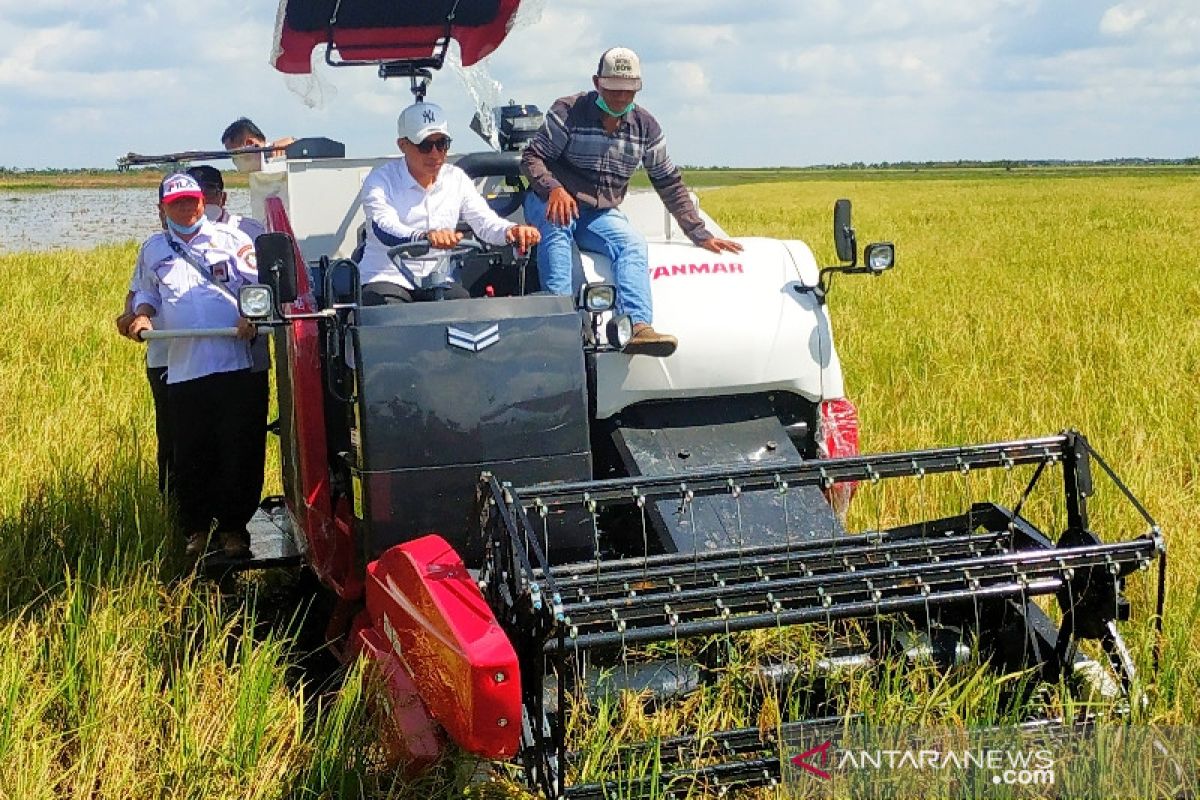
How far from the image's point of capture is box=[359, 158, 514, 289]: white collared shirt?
4402 millimetres

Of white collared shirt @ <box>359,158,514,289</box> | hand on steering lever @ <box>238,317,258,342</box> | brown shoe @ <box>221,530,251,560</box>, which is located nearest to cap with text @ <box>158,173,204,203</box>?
hand on steering lever @ <box>238,317,258,342</box>

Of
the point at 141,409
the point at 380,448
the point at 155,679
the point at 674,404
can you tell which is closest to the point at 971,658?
the point at 674,404

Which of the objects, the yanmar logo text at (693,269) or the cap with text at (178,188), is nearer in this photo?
the yanmar logo text at (693,269)

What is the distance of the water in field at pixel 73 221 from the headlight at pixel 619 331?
21.4 m

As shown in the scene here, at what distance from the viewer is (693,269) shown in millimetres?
4352

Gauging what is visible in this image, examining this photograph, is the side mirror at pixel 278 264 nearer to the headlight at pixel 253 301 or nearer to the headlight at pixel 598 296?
the headlight at pixel 253 301

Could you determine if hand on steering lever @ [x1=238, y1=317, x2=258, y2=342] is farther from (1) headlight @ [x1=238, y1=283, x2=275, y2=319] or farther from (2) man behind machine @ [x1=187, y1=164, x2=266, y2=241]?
(1) headlight @ [x1=238, y1=283, x2=275, y2=319]

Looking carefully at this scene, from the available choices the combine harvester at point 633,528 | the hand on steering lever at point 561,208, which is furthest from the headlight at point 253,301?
the hand on steering lever at point 561,208

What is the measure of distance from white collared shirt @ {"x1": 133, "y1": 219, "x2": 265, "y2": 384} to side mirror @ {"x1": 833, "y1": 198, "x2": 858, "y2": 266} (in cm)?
222

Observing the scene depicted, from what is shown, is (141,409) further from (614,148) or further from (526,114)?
(614,148)

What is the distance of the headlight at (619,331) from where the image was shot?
3828mm

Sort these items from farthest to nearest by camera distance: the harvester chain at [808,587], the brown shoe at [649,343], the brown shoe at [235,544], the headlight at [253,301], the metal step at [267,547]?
the brown shoe at [235,544] < the metal step at [267,547] < the brown shoe at [649,343] < the headlight at [253,301] < the harvester chain at [808,587]

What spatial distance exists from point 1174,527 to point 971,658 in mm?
1693

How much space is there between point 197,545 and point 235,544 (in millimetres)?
150
